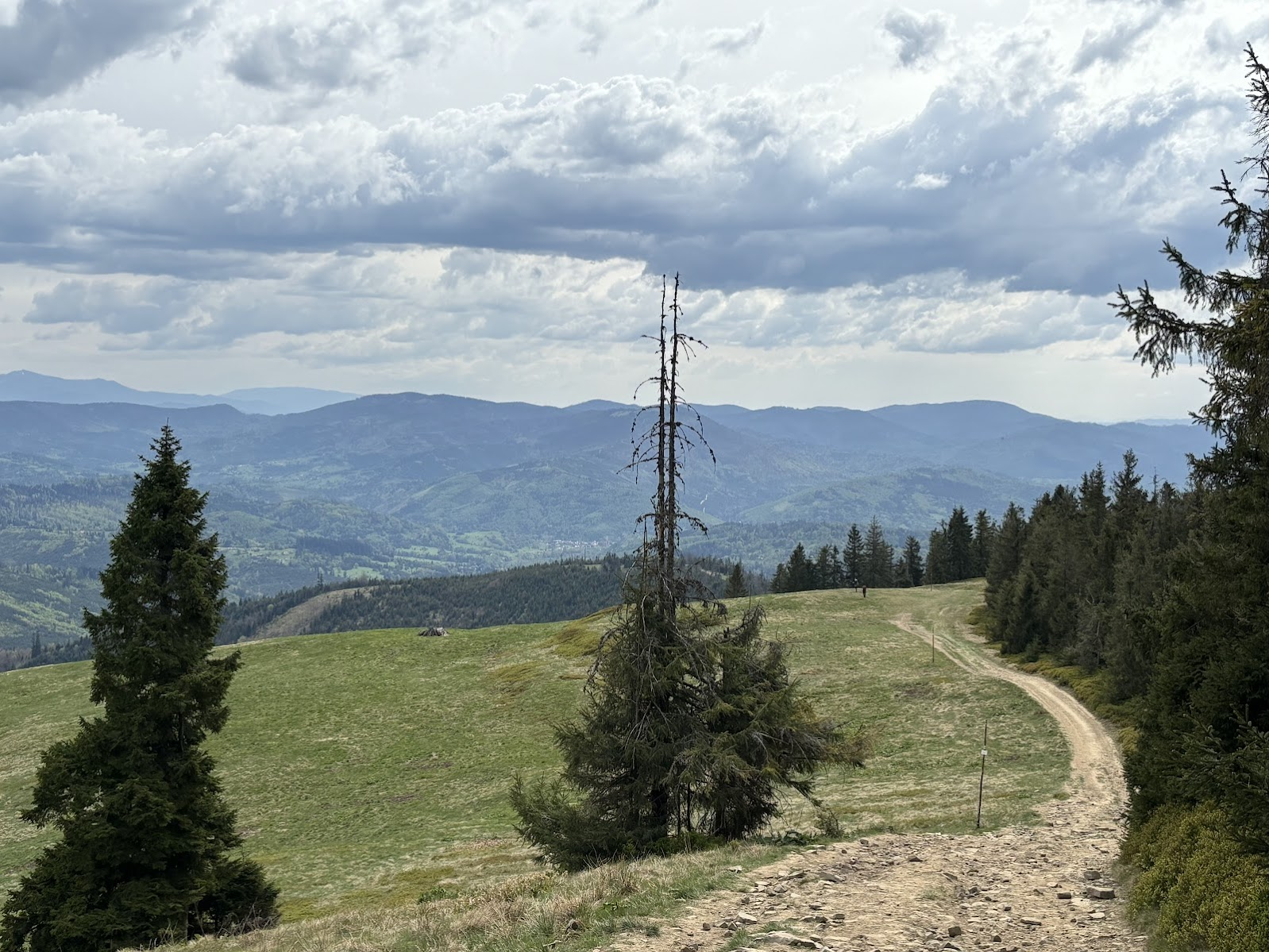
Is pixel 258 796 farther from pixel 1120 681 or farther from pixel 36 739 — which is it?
pixel 1120 681

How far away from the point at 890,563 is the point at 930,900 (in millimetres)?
137449

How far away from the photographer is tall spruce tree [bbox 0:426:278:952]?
21.1 metres

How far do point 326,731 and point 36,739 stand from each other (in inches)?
857

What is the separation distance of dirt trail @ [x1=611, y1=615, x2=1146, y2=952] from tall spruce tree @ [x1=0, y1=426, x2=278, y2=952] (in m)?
13.2

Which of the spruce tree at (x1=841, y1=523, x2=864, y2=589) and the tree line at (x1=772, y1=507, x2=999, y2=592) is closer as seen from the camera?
the tree line at (x1=772, y1=507, x2=999, y2=592)

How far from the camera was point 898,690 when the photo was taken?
177 feet

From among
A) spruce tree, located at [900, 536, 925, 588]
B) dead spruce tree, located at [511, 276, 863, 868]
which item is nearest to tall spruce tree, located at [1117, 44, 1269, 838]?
dead spruce tree, located at [511, 276, 863, 868]

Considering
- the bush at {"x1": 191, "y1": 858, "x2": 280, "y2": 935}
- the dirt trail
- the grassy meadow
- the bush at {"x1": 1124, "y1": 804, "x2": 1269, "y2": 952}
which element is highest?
the bush at {"x1": 1124, "y1": 804, "x2": 1269, "y2": 952}

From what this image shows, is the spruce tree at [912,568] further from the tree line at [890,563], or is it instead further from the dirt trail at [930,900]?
the dirt trail at [930,900]

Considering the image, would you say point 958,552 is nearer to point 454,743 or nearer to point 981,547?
point 981,547

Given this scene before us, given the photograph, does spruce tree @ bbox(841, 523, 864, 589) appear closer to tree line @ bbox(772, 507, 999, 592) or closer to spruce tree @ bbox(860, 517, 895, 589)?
tree line @ bbox(772, 507, 999, 592)

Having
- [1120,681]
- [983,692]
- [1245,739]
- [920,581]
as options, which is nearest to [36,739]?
[983,692]

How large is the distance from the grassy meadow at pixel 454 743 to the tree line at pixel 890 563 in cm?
4683

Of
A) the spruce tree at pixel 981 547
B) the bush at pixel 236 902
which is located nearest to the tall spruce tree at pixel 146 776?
the bush at pixel 236 902
